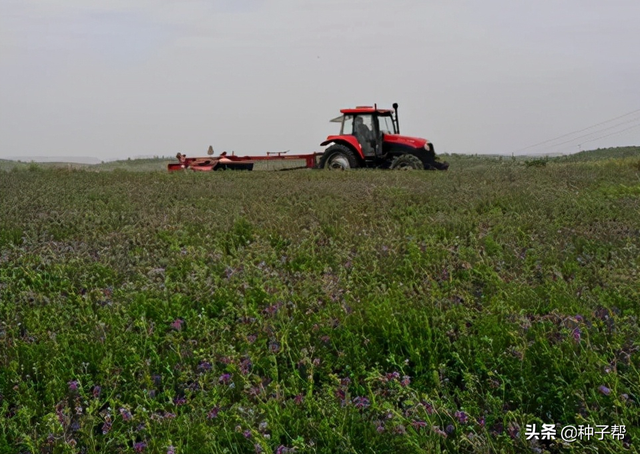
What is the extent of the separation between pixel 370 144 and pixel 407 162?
1.76 m

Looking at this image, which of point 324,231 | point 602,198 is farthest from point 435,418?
point 602,198

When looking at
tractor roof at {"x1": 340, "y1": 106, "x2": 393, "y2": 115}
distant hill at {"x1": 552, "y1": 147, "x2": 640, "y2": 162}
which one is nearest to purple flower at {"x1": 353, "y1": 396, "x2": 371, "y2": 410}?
tractor roof at {"x1": 340, "y1": 106, "x2": 393, "y2": 115}

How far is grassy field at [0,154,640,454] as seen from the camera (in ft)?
10.6

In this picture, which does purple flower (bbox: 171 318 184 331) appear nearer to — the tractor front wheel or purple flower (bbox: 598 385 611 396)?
purple flower (bbox: 598 385 611 396)

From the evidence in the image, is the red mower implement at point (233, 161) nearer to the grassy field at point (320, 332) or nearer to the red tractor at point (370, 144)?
the red tractor at point (370, 144)

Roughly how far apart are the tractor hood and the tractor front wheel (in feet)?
4.82

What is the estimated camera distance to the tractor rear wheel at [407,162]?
18.9m

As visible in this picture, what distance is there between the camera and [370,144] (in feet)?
67.1

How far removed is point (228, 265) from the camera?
6.02 m

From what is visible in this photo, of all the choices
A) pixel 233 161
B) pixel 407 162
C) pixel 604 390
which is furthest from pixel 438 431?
pixel 233 161

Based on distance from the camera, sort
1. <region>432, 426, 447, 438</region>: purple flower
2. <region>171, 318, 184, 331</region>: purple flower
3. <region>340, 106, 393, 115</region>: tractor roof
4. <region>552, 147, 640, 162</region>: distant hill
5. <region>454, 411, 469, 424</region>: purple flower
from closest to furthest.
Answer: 1. <region>432, 426, 447, 438</region>: purple flower
2. <region>454, 411, 469, 424</region>: purple flower
3. <region>171, 318, 184, 331</region>: purple flower
4. <region>340, 106, 393, 115</region>: tractor roof
5. <region>552, 147, 640, 162</region>: distant hill

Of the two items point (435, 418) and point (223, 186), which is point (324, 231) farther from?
point (223, 186)

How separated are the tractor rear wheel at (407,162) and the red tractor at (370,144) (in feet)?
1.36

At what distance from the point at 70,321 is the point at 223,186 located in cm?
763
